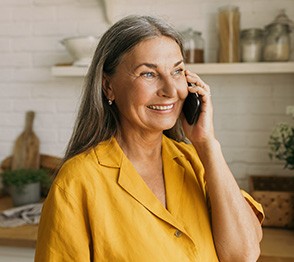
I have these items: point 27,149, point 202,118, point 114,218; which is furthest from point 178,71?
point 27,149

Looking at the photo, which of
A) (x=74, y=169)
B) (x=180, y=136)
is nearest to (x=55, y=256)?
(x=74, y=169)

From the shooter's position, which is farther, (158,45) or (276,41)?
(276,41)

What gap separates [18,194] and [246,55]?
129 centimetres

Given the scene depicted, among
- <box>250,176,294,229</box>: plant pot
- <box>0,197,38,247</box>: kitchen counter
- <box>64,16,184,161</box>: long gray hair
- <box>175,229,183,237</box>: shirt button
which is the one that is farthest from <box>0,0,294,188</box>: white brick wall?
<box>175,229,183,237</box>: shirt button

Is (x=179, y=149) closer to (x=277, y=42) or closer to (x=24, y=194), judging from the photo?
(x=277, y=42)

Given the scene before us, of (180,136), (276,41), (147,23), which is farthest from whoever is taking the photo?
(276,41)

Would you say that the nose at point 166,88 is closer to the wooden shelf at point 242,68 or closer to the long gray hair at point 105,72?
the long gray hair at point 105,72

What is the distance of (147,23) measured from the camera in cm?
101

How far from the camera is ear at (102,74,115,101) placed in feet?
3.51

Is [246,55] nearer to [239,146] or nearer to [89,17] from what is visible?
[239,146]

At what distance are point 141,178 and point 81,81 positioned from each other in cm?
129

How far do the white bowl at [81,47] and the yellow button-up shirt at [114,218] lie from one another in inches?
40.5

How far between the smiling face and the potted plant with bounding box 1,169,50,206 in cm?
114

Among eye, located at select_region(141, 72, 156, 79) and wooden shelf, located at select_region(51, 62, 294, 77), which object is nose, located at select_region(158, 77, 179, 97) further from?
wooden shelf, located at select_region(51, 62, 294, 77)
